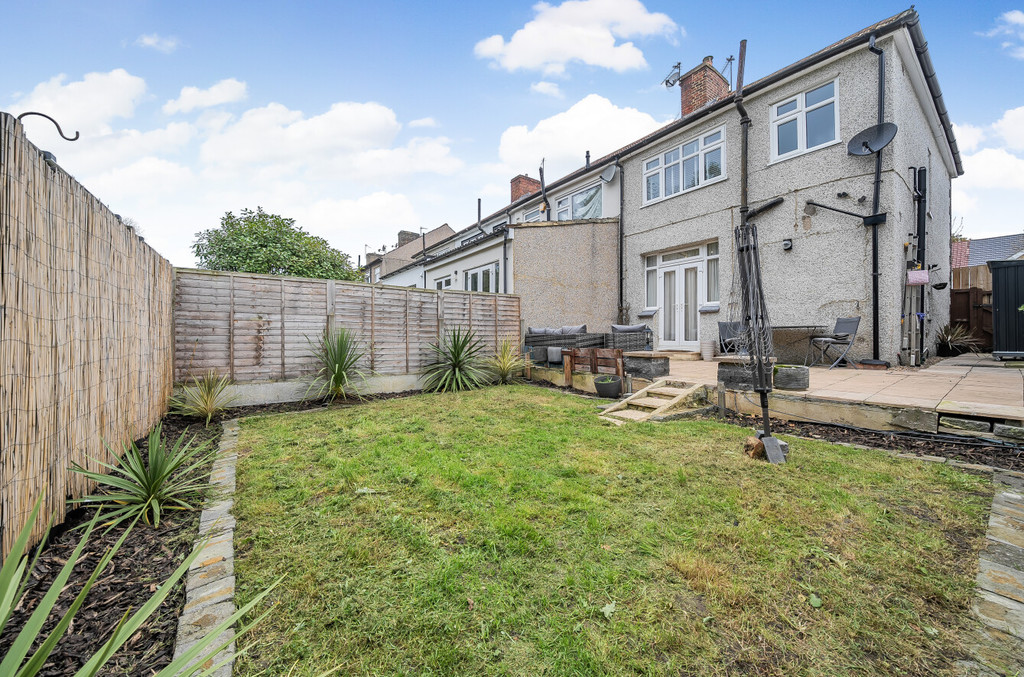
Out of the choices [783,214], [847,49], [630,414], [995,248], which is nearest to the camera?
[630,414]

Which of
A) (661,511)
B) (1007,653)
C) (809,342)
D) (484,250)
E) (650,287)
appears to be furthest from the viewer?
(484,250)

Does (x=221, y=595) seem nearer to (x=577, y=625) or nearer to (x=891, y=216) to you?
(x=577, y=625)

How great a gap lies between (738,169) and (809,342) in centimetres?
418

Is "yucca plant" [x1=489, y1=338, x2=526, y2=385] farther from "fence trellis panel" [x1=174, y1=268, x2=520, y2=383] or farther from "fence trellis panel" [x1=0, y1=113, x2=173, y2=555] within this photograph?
"fence trellis panel" [x1=0, y1=113, x2=173, y2=555]

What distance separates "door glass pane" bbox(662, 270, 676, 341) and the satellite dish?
428cm

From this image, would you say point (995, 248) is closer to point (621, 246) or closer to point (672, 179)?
point (672, 179)

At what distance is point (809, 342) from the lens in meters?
8.20

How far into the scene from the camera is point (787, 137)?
28.3 feet

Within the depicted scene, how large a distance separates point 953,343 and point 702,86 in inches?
367

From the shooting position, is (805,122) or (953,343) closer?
(805,122)

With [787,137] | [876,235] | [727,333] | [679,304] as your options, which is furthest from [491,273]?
[876,235]

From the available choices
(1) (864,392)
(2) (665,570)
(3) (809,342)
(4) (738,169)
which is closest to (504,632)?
(2) (665,570)

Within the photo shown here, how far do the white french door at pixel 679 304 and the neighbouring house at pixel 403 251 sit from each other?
19015mm

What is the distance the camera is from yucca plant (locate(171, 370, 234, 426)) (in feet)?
17.2
